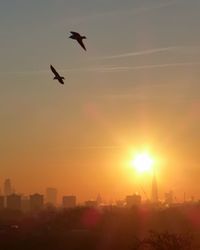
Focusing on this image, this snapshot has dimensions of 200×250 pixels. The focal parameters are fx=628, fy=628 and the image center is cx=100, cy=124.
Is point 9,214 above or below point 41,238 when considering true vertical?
above

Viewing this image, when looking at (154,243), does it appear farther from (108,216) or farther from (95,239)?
(108,216)

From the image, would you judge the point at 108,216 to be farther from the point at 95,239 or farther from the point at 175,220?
the point at 95,239

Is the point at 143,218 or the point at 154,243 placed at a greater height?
the point at 143,218

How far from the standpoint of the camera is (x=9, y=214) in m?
181

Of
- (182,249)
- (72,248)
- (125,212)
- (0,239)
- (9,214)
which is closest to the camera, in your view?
(182,249)

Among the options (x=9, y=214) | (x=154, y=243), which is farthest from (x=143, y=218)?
(x=154, y=243)

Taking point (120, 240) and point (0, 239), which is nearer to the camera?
point (120, 240)

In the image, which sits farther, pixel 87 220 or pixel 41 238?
pixel 87 220

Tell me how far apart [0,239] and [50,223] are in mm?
44386

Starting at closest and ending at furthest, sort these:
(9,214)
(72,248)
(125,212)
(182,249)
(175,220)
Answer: (182,249)
(72,248)
(175,220)
(125,212)
(9,214)

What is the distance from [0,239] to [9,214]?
9404 centimetres

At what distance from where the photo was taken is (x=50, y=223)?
132 m

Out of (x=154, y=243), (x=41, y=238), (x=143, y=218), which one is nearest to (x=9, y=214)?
(x=143, y=218)

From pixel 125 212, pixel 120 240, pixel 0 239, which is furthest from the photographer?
pixel 125 212
